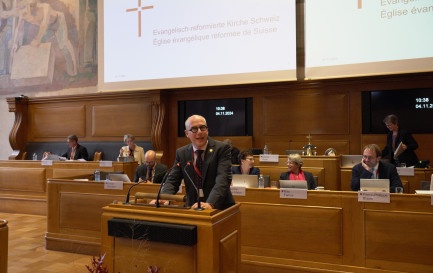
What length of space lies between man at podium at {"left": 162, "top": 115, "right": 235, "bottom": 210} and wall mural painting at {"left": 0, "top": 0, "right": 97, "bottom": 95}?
22.7 feet

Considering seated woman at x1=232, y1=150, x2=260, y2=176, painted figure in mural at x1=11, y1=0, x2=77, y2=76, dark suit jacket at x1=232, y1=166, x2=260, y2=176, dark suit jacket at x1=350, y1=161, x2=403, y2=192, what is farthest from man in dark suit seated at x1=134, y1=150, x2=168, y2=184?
painted figure in mural at x1=11, y1=0, x2=77, y2=76

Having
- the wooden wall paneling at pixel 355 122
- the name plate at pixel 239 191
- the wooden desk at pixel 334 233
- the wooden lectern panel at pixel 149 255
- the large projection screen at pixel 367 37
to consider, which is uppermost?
the large projection screen at pixel 367 37

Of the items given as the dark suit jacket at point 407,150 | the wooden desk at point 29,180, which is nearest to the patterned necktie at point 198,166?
the wooden desk at point 29,180

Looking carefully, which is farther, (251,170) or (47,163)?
(47,163)

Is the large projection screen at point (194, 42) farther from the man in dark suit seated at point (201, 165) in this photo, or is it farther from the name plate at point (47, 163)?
the man in dark suit seated at point (201, 165)

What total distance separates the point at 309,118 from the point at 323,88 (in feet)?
2.07

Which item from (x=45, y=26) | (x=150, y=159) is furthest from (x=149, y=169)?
(x=45, y=26)

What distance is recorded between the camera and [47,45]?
934 centimetres

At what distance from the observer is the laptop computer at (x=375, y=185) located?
340 centimetres

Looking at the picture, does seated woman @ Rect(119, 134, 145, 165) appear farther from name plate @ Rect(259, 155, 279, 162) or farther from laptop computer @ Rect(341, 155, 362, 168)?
laptop computer @ Rect(341, 155, 362, 168)

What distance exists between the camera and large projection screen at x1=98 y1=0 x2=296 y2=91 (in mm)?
6258

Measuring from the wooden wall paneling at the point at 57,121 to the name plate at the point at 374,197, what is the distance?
23.6 feet

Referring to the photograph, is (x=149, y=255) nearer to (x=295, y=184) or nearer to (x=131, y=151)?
(x=295, y=184)

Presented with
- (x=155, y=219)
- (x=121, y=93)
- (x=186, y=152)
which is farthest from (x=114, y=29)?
(x=155, y=219)
